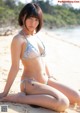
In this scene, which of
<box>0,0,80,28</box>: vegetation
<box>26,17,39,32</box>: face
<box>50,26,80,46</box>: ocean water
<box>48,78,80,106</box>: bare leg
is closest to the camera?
<box>26,17,39,32</box>: face

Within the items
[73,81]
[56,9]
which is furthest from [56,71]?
[56,9]

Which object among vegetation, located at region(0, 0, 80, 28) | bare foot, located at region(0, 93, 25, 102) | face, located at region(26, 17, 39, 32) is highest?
face, located at region(26, 17, 39, 32)

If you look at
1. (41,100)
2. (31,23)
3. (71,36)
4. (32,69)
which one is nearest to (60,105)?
(41,100)

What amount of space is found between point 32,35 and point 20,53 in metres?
0.28

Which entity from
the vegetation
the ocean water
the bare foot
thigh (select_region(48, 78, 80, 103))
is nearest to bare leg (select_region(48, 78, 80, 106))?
thigh (select_region(48, 78, 80, 103))

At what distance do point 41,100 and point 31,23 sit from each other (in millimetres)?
849

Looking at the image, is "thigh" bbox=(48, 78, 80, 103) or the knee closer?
the knee

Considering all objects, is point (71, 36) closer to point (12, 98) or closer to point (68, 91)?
point (68, 91)

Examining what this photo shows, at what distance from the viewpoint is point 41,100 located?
137 inches

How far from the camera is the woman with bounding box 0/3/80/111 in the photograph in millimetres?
3496

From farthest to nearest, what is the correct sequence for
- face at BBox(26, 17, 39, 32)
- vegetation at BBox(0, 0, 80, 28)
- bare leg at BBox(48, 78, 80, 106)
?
vegetation at BBox(0, 0, 80, 28)
bare leg at BBox(48, 78, 80, 106)
face at BBox(26, 17, 39, 32)

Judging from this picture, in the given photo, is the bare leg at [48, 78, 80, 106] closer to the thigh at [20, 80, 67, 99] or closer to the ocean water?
the thigh at [20, 80, 67, 99]

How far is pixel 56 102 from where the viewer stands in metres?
3.45

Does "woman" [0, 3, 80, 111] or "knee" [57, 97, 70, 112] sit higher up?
"woman" [0, 3, 80, 111]
